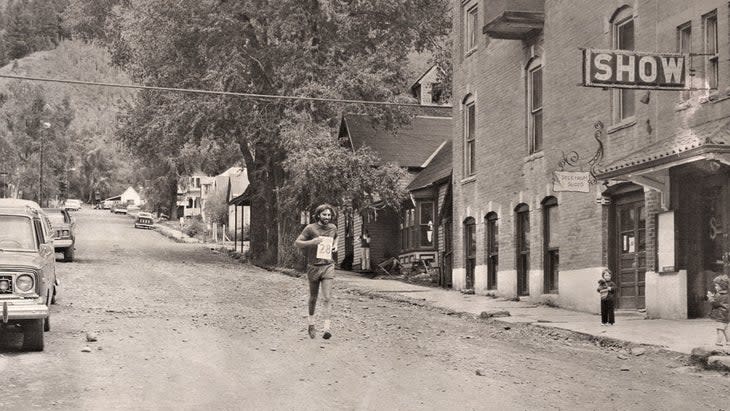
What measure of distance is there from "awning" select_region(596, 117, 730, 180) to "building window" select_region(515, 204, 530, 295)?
21.7ft

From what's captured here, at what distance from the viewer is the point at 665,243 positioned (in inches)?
746

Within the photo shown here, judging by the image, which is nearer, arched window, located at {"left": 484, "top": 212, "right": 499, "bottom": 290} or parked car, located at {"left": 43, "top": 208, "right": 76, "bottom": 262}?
arched window, located at {"left": 484, "top": 212, "right": 499, "bottom": 290}

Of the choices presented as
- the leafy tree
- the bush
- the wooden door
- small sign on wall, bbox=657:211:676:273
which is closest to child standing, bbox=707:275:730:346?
small sign on wall, bbox=657:211:676:273

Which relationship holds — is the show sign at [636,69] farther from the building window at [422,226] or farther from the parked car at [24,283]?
the building window at [422,226]

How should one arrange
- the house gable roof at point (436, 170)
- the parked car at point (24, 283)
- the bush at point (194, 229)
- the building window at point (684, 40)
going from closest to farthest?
1. the parked car at point (24, 283)
2. the building window at point (684, 40)
3. the house gable roof at point (436, 170)
4. the bush at point (194, 229)

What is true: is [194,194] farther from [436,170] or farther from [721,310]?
[721,310]

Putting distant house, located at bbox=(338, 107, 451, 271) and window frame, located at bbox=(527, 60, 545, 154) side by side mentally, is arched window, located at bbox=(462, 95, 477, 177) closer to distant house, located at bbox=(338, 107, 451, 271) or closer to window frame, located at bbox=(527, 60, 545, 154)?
window frame, located at bbox=(527, 60, 545, 154)

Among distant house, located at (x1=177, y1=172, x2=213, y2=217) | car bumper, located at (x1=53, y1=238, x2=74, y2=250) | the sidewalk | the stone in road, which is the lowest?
the stone in road

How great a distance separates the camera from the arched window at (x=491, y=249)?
2844 centimetres

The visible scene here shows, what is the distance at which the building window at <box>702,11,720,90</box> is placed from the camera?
1773cm

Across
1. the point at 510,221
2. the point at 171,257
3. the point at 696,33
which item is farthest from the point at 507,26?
the point at 171,257

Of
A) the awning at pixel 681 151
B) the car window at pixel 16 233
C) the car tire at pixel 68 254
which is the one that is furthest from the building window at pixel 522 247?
the car tire at pixel 68 254

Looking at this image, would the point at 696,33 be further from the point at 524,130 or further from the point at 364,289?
the point at 364,289

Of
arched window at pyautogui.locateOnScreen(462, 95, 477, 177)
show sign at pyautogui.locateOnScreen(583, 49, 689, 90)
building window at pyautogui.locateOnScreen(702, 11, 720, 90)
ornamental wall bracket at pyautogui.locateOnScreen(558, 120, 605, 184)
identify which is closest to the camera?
show sign at pyautogui.locateOnScreen(583, 49, 689, 90)
